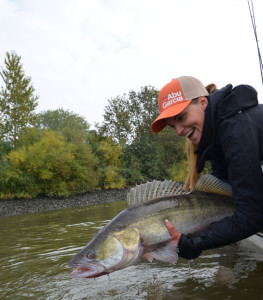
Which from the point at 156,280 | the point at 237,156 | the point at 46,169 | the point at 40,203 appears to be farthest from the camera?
the point at 46,169

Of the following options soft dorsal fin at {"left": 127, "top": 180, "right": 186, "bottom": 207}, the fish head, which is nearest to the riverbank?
soft dorsal fin at {"left": 127, "top": 180, "right": 186, "bottom": 207}

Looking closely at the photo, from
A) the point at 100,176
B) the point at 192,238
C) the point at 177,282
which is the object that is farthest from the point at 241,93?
the point at 100,176

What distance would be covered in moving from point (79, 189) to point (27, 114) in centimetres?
931

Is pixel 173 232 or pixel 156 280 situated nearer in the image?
pixel 173 232

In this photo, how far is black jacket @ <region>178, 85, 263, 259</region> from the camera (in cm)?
269

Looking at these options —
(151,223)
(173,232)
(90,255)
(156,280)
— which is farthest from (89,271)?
(156,280)

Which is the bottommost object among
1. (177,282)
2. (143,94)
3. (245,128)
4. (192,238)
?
(177,282)

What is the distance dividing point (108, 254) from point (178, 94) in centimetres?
162

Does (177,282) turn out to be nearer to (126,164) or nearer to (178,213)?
(178,213)

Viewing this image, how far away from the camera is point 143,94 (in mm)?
43344

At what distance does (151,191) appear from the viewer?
11.1 feet

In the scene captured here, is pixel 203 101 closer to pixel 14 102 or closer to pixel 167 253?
pixel 167 253

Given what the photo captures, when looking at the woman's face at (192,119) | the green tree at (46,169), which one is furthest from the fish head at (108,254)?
the green tree at (46,169)

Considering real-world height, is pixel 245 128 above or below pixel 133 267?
above
